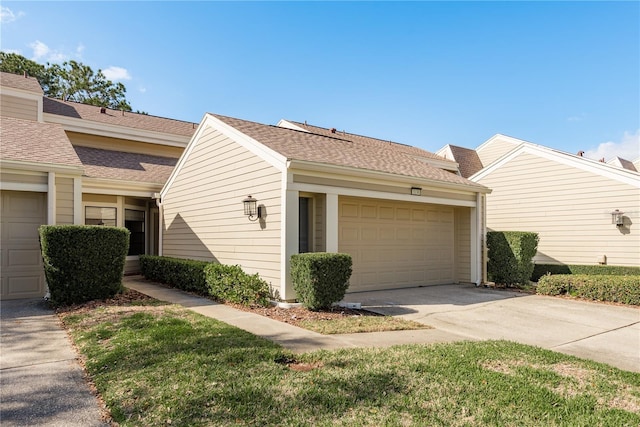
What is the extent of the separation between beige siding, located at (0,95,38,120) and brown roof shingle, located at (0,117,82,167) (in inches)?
172

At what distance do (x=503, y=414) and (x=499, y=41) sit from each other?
12.4 m

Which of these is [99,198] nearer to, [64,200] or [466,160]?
[64,200]

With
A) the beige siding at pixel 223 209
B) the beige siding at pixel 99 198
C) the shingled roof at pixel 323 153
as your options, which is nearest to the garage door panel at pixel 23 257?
the beige siding at pixel 223 209

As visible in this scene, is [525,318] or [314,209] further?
[314,209]

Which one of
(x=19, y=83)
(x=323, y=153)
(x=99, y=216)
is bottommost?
(x=99, y=216)

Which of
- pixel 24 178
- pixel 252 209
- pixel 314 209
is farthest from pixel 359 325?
pixel 24 178

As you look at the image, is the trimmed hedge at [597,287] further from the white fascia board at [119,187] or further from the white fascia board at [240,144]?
the white fascia board at [119,187]

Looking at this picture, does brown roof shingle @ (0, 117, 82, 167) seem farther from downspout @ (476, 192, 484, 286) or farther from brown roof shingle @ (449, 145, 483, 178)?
brown roof shingle @ (449, 145, 483, 178)

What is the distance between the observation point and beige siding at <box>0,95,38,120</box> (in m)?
14.0

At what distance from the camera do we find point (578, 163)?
12.5 m

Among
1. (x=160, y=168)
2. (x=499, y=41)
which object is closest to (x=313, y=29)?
(x=499, y=41)

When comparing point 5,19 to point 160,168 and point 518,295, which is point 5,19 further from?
point 518,295

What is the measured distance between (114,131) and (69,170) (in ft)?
25.6

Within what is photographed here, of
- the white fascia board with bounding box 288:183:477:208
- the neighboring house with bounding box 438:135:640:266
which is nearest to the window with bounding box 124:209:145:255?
the white fascia board with bounding box 288:183:477:208
